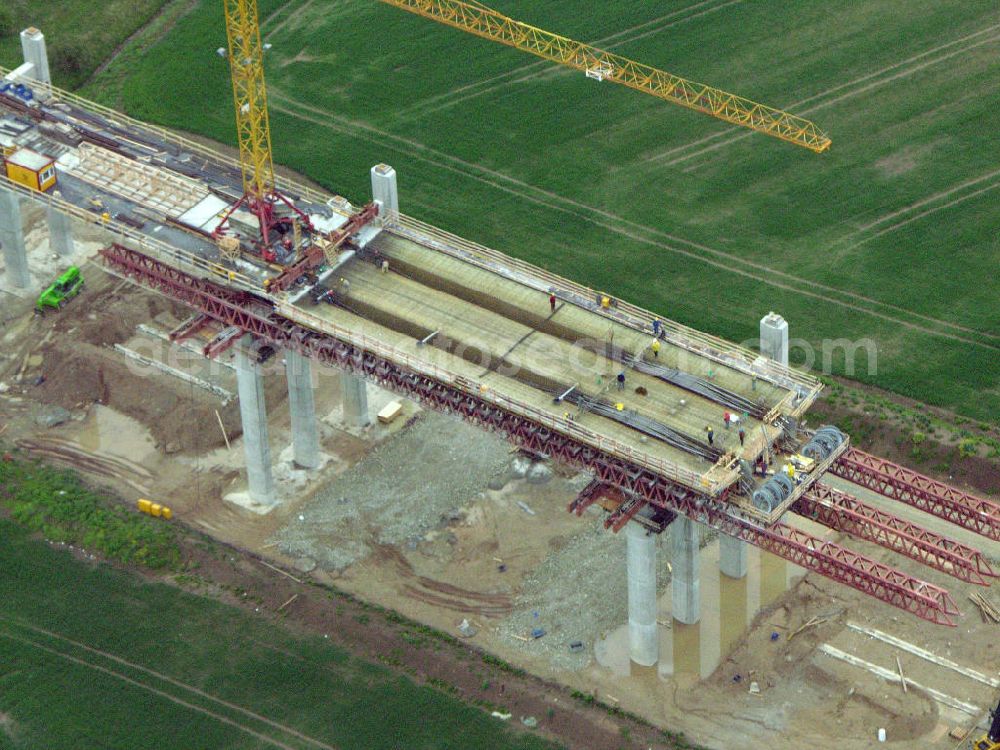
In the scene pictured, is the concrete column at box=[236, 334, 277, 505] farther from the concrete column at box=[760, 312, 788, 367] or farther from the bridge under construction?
the concrete column at box=[760, 312, 788, 367]

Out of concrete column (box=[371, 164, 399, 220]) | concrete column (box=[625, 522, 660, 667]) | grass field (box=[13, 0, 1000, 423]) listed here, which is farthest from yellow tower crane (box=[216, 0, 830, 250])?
concrete column (box=[625, 522, 660, 667])

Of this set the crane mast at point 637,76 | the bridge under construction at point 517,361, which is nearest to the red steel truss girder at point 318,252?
the bridge under construction at point 517,361

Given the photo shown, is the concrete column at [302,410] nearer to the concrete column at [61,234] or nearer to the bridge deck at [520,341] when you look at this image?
the bridge deck at [520,341]

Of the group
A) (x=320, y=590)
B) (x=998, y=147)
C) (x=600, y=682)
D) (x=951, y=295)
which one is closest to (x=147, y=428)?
(x=320, y=590)

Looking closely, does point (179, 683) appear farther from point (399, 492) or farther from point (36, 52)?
point (36, 52)

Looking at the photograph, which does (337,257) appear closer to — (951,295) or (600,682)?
(600,682)

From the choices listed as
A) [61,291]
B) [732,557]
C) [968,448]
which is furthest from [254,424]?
[968,448]
